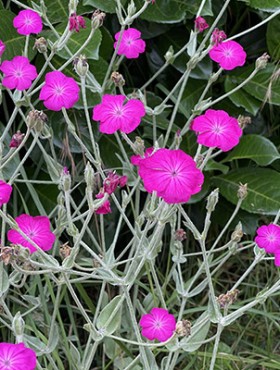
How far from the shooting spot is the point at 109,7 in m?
1.30

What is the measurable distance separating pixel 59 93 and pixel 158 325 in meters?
0.36

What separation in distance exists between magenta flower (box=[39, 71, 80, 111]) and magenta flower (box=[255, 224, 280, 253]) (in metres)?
0.33

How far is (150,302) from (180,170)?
1.69 feet

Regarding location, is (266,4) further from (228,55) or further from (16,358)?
(16,358)

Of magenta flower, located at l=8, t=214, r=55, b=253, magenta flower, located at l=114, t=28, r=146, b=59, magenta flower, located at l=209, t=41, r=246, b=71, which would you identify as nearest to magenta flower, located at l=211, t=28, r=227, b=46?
magenta flower, located at l=209, t=41, r=246, b=71

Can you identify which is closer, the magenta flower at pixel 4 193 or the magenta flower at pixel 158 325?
the magenta flower at pixel 4 193

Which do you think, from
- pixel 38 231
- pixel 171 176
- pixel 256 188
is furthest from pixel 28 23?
pixel 256 188

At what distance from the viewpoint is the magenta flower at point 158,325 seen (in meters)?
0.96

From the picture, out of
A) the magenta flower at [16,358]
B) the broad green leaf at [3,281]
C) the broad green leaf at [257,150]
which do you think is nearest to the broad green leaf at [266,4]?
the broad green leaf at [257,150]

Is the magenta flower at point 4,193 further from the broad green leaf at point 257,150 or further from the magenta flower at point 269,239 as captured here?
the broad green leaf at point 257,150

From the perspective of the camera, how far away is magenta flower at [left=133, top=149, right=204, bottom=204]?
29.7 inches

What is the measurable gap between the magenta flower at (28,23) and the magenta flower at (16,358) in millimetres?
531

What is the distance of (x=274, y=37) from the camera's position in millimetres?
1489

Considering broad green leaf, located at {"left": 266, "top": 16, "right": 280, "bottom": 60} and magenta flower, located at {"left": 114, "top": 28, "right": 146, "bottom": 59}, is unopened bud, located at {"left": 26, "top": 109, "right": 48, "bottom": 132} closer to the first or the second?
magenta flower, located at {"left": 114, "top": 28, "right": 146, "bottom": 59}
